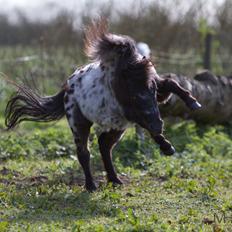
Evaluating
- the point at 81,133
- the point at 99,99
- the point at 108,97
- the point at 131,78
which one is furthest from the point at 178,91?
the point at 81,133

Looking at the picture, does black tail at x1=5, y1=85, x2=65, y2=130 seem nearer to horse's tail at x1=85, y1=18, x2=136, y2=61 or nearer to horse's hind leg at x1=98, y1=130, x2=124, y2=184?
horse's hind leg at x1=98, y1=130, x2=124, y2=184

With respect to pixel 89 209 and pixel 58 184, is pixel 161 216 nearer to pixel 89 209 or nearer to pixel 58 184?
pixel 89 209

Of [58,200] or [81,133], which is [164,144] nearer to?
[81,133]

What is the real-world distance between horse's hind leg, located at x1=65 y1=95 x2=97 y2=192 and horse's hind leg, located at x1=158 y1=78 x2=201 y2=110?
0.94 metres

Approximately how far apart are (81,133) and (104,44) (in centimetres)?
111

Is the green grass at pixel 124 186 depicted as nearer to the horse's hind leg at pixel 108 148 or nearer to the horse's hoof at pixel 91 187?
the horse's hoof at pixel 91 187

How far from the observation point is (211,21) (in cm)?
2153

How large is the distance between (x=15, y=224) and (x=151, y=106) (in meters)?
1.89

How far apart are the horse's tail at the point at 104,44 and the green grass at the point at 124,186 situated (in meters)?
1.43

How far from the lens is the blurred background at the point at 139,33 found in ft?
60.2

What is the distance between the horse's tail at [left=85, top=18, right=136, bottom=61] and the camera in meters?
7.20

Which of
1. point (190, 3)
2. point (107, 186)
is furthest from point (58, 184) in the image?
point (190, 3)

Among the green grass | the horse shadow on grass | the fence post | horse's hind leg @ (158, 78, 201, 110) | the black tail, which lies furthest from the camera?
the fence post

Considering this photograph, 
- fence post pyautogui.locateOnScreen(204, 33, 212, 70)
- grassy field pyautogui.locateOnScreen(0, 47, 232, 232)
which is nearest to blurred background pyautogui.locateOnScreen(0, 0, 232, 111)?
fence post pyautogui.locateOnScreen(204, 33, 212, 70)
